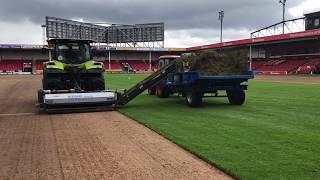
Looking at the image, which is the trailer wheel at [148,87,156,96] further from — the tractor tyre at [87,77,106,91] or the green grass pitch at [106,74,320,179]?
the green grass pitch at [106,74,320,179]

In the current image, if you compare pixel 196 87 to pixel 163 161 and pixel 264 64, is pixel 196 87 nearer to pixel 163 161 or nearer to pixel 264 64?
pixel 163 161

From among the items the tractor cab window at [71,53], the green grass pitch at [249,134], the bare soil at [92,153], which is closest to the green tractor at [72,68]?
the tractor cab window at [71,53]

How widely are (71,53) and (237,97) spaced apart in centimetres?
668

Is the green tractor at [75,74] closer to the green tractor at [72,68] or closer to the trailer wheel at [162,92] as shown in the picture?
the green tractor at [72,68]

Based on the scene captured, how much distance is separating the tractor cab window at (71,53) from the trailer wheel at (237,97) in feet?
19.3

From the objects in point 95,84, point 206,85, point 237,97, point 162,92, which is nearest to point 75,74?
point 95,84

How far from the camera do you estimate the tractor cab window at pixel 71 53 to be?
701 inches

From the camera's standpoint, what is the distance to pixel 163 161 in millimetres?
7691

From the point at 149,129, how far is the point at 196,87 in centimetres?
496

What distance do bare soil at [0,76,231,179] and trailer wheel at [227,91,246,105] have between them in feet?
17.4

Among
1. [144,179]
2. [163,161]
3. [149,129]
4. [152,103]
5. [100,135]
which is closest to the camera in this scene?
[144,179]

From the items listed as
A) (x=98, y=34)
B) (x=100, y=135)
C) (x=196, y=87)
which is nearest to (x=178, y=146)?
(x=100, y=135)

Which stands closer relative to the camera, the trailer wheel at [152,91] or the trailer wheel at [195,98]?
the trailer wheel at [195,98]

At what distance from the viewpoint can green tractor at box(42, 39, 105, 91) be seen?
56.0 feet
